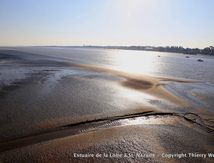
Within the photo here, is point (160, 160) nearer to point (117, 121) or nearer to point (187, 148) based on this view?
point (187, 148)

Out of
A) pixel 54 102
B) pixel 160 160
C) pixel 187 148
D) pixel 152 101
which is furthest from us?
pixel 152 101

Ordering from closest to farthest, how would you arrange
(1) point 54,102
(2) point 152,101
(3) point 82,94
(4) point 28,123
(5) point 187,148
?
(5) point 187,148 < (4) point 28,123 < (1) point 54,102 < (2) point 152,101 < (3) point 82,94

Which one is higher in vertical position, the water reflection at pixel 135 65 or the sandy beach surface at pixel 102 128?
the sandy beach surface at pixel 102 128

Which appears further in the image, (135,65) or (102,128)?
(135,65)

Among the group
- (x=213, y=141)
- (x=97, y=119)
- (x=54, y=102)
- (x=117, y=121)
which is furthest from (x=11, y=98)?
(x=213, y=141)

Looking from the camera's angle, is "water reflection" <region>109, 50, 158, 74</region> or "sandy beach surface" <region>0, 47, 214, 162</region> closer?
"sandy beach surface" <region>0, 47, 214, 162</region>

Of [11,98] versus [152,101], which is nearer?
[11,98]

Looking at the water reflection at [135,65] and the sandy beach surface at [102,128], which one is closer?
the sandy beach surface at [102,128]

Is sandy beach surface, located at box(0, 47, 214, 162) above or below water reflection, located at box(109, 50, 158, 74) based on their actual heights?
above

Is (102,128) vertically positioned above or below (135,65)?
above

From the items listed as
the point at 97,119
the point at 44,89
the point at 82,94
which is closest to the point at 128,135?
the point at 97,119
